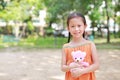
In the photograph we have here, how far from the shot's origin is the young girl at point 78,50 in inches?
90.1

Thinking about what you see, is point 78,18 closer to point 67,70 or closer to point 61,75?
point 67,70

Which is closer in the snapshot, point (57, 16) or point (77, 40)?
point (77, 40)

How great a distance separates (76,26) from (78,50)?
19 centimetres

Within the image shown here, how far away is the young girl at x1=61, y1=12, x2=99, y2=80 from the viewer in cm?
229

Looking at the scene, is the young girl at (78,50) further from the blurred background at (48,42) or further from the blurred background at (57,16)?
the blurred background at (57,16)

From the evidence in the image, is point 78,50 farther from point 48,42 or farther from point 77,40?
point 48,42

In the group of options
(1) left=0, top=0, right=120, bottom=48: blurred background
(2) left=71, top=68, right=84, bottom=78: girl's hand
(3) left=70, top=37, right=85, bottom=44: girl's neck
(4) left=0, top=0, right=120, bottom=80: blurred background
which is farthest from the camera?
(1) left=0, top=0, right=120, bottom=48: blurred background

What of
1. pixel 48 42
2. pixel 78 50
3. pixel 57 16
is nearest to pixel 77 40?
pixel 78 50

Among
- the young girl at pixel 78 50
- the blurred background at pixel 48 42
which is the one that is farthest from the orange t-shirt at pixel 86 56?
the blurred background at pixel 48 42

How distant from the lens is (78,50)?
2.30 metres

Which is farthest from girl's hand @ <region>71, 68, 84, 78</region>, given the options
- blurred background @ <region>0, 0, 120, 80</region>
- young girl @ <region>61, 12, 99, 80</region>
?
blurred background @ <region>0, 0, 120, 80</region>

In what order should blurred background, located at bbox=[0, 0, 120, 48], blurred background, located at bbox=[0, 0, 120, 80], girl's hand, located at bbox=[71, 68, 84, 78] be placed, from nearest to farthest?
1. girl's hand, located at bbox=[71, 68, 84, 78]
2. blurred background, located at bbox=[0, 0, 120, 80]
3. blurred background, located at bbox=[0, 0, 120, 48]

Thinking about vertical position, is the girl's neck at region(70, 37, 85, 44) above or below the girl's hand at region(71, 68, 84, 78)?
above

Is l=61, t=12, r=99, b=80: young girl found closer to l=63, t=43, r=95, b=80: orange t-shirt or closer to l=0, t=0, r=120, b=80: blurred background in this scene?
l=63, t=43, r=95, b=80: orange t-shirt
